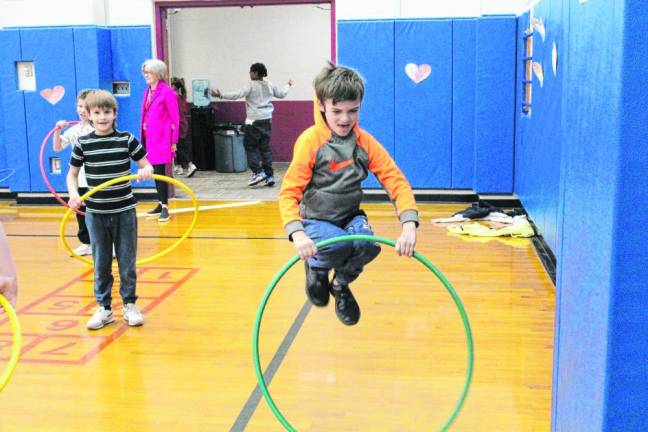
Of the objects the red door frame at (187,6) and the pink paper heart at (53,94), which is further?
the pink paper heart at (53,94)

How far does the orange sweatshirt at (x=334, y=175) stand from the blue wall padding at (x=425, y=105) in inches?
257

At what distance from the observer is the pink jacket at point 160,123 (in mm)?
8742

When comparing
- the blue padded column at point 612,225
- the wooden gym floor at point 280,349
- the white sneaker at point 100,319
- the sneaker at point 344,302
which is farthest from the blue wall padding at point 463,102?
the blue padded column at point 612,225

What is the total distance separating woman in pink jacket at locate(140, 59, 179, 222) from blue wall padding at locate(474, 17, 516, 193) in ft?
11.9

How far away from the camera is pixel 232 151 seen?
13.6 meters

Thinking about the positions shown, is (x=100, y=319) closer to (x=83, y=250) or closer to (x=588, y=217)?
(x=83, y=250)

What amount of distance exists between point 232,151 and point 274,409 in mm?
10534

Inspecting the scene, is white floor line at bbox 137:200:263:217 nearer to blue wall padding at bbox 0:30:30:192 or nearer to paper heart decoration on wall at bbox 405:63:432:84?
blue wall padding at bbox 0:30:30:192

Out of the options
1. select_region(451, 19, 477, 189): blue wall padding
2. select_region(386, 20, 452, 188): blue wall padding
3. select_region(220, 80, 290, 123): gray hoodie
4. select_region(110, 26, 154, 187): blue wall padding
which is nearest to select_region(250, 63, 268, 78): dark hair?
select_region(220, 80, 290, 123): gray hoodie

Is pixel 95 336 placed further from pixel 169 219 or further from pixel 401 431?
pixel 169 219

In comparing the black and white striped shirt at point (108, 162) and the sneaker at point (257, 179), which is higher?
the black and white striped shirt at point (108, 162)

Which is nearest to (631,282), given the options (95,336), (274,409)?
(274,409)

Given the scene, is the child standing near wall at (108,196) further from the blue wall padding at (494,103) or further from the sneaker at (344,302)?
the blue wall padding at (494,103)

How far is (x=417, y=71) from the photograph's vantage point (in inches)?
385
